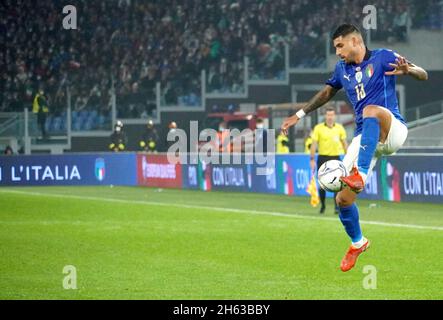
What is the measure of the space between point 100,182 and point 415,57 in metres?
12.7

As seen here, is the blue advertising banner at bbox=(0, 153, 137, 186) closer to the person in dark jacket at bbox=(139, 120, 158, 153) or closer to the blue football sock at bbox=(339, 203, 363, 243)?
the person in dark jacket at bbox=(139, 120, 158, 153)

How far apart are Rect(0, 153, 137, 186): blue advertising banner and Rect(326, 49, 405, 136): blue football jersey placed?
27.4m

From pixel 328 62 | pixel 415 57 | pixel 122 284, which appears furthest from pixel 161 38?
pixel 122 284

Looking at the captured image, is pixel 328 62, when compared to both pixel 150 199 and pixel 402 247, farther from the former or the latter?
pixel 402 247

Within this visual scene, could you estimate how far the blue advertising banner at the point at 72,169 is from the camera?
39.0 m

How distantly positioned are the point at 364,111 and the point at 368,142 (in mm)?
389

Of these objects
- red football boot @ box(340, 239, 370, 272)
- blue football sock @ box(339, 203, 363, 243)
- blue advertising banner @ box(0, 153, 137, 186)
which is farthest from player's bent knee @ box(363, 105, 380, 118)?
blue advertising banner @ box(0, 153, 137, 186)

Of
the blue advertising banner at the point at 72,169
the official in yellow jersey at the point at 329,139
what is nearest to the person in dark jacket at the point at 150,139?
the blue advertising banner at the point at 72,169

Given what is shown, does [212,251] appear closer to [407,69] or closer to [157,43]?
[407,69]

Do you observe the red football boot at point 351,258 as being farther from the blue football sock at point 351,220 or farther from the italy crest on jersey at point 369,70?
the italy crest on jersey at point 369,70

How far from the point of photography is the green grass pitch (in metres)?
12.0

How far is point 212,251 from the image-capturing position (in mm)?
16188

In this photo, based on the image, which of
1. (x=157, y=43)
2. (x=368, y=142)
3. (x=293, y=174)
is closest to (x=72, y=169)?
(x=157, y=43)

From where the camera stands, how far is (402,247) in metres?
16.6
